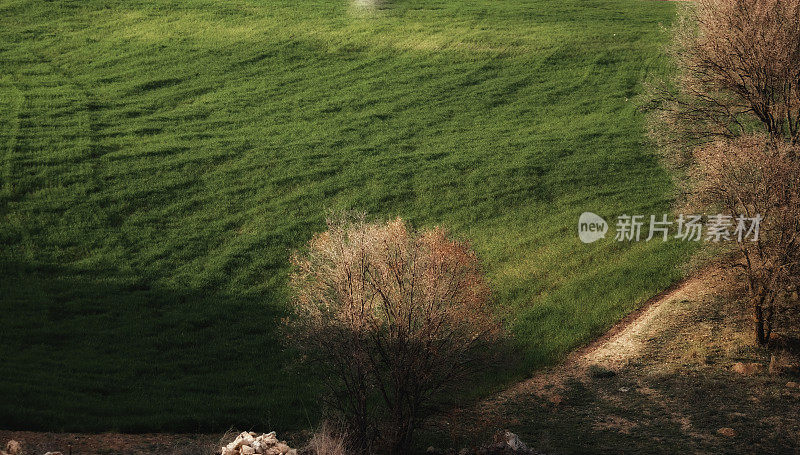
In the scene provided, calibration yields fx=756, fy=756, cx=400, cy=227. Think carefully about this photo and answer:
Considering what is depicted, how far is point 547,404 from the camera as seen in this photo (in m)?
22.7

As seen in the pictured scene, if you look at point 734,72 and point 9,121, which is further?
point 9,121

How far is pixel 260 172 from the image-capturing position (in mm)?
38062

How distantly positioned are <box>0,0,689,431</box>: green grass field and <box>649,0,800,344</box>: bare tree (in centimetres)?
494

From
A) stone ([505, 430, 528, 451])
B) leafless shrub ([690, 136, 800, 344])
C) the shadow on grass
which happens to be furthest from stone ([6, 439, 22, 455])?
leafless shrub ([690, 136, 800, 344])

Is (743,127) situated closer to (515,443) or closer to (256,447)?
(515,443)

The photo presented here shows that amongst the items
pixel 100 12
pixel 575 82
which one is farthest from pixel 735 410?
pixel 100 12

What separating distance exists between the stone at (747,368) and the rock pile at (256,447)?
48.0ft

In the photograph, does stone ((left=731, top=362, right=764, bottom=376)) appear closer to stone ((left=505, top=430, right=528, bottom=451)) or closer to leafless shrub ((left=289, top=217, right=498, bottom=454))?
stone ((left=505, top=430, right=528, bottom=451))

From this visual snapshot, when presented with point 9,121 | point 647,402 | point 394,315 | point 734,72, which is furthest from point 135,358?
point 734,72

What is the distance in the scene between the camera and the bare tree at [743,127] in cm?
2345

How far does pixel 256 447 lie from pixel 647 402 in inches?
475

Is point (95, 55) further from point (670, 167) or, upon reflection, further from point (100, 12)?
point (670, 167)

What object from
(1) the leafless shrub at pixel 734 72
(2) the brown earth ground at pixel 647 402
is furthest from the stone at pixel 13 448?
(1) the leafless shrub at pixel 734 72

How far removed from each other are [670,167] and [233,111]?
83.5ft
